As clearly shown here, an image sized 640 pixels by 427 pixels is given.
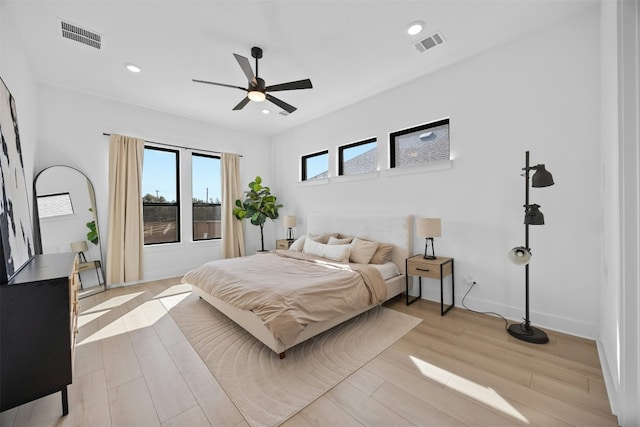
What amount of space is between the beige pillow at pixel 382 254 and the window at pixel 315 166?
1.99 meters

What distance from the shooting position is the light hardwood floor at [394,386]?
1544 millimetres

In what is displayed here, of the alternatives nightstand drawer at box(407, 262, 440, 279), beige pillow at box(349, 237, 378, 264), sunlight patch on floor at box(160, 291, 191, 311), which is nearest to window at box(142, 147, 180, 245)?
sunlight patch on floor at box(160, 291, 191, 311)

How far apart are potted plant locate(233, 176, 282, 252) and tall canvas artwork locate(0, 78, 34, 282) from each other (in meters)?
3.31

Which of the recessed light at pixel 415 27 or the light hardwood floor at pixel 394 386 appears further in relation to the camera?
the recessed light at pixel 415 27

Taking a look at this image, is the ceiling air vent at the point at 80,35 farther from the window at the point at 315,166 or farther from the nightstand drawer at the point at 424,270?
the nightstand drawer at the point at 424,270

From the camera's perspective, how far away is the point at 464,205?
319 cm

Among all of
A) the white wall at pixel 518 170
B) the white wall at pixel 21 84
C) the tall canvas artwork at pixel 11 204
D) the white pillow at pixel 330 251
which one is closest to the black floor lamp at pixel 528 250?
the white wall at pixel 518 170

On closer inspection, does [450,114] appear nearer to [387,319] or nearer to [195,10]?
[387,319]

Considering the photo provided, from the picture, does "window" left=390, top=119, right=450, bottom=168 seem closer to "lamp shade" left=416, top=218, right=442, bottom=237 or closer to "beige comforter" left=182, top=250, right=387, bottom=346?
"lamp shade" left=416, top=218, right=442, bottom=237

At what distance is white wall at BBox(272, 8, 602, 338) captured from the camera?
244 centimetres

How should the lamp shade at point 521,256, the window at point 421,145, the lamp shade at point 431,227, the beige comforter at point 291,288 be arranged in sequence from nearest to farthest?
the beige comforter at point 291,288
the lamp shade at point 521,256
the lamp shade at point 431,227
the window at point 421,145

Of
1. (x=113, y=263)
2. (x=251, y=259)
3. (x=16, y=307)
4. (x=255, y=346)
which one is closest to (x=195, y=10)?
(x=16, y=307)

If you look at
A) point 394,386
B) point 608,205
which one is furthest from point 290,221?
point 608,205

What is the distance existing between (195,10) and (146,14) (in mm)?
495
